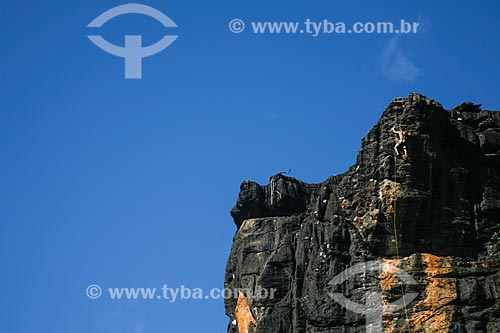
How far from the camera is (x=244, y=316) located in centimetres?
7562

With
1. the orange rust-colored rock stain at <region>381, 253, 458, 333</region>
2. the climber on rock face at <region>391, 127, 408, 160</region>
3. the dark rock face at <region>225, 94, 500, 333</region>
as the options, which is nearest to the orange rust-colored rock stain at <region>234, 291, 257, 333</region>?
the dark rock face at <region>225, 94, 500, 333</region>

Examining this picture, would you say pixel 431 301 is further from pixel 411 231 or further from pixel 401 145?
pixel 401 145

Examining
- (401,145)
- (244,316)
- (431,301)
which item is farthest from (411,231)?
(244,316)

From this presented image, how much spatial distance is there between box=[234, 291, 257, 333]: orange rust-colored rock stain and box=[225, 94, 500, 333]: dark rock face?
227 mm

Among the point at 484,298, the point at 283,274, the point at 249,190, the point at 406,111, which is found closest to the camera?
the point at 484,298

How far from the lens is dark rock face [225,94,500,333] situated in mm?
64562

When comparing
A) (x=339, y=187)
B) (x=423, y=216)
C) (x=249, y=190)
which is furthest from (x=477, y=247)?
(x=249, y=190)

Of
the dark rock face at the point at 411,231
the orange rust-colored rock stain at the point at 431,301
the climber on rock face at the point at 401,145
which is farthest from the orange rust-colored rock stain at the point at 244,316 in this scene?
the climber on rock face at the point at 401,145

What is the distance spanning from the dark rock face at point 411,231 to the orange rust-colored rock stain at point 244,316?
23cm

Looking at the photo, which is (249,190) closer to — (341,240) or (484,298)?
(341,240)

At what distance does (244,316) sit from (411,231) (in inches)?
561

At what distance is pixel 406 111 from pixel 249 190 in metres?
17.8

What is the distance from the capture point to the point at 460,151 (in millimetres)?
70938

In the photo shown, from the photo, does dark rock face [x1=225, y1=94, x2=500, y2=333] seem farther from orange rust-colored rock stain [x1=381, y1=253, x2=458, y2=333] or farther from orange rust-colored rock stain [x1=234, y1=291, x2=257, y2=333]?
orange rust-colored rock stain [x1=234, y1=291, x2=257, y2=333]
